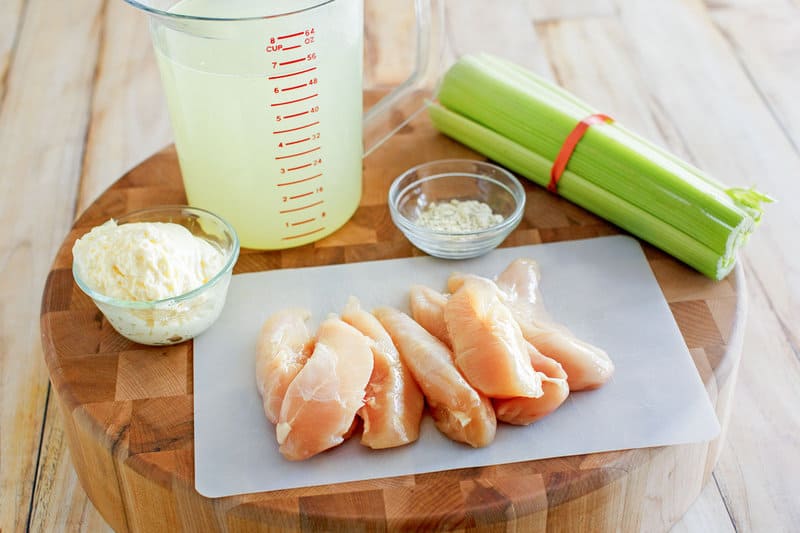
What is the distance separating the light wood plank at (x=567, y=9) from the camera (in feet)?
10.2

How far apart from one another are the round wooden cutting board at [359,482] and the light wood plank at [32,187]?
227mm

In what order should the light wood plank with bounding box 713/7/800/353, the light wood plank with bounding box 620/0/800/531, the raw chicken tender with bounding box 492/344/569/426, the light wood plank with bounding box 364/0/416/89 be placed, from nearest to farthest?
the raw chicken tender with bounding box 492/344/569/426, the light wood plank with bounding box 620/0/800/531, the light wood plank with bounding box 713/7/800/353, the light wood plank with bounding box 364/0/416/89

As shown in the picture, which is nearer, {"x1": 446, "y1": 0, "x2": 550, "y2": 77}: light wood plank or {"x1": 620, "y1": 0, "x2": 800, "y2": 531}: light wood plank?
{"x1": 620, "y1": 0, "x2": 800, "y2": 531}: light wood plank

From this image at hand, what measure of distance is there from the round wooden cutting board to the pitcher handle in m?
0.25

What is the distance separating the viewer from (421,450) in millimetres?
1507

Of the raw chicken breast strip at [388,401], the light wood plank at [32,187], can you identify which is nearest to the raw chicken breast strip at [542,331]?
the raw chicken breast strip at [388,401]

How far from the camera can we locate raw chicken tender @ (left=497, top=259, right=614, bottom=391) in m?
1.59

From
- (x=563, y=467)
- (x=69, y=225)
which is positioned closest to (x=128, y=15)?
(x=69, y=225)

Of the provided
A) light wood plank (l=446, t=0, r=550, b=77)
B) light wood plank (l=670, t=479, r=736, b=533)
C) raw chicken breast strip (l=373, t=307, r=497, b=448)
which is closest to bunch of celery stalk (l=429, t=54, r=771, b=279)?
light wood plank (l=670, t=479, r=736, b=533)

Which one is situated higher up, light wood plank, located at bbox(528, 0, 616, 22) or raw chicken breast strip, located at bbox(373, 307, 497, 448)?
raw chicken breast strip, located at bbox(373, 307, 497, 448)

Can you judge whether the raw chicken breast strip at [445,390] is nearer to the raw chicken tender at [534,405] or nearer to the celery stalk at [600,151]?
the raw chicken tender at [534,405]

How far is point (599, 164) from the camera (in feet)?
6.41

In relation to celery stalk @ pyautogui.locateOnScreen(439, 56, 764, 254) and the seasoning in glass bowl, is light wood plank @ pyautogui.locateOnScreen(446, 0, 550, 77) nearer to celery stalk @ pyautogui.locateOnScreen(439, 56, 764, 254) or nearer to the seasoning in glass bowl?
celery stalk @ pyautogui.locateOnScreen(439, 56, 764, 254)

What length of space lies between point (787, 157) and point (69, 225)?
1794mm
